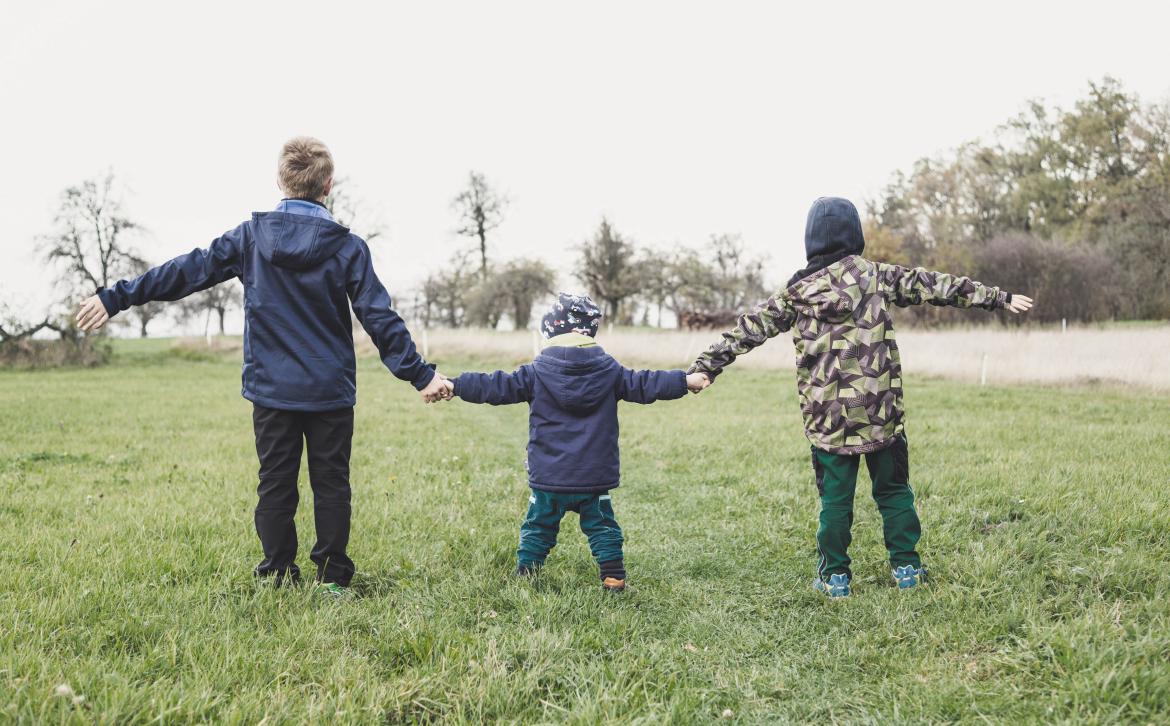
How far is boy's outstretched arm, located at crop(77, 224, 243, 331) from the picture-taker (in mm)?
3572

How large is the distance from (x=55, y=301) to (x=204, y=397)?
17.3 metres

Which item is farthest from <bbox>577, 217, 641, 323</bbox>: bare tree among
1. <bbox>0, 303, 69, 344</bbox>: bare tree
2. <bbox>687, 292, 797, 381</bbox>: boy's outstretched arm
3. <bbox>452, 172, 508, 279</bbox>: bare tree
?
<bbox>687, 292, 797, 381</bbox>: boy's outstretched arm

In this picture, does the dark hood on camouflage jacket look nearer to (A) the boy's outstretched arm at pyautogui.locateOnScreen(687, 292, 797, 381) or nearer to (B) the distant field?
(A) the boy's outstretched arm at pyautogui.locateOnScreen(687, 292, 797, 381)

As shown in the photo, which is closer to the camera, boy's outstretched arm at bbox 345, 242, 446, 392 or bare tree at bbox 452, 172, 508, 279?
boy's outstretched arm at bbox 345, 242, 446, 392

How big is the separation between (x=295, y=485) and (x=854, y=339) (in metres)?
2.95

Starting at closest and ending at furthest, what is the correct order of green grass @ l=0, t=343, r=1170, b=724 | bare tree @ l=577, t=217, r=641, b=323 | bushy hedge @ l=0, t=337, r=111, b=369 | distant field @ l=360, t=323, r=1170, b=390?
green grass @ l=0, t=343, r=1170, b=724 → distant field @ l=360, t=323, r=1170, b=390 → bushy hedge @ l=0, t=337, r=111, b=369 → bare tree @ l=577, t=217, r=641, b=323

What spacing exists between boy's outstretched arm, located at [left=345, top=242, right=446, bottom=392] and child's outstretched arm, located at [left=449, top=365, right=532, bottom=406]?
0.58 ft

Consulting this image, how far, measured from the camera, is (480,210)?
46375 mm

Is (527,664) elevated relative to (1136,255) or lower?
lower

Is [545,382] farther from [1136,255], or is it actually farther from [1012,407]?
[1136,255]

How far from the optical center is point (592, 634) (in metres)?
3.26

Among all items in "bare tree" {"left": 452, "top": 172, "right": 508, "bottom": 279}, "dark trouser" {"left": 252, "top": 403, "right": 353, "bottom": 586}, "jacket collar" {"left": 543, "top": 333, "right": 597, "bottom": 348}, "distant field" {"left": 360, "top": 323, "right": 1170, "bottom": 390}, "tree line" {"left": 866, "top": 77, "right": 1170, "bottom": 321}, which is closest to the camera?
"dark trouser" {"left": 252, "top": 403, "right": 353, "bottom": 586}

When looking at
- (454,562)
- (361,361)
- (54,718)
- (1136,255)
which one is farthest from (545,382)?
(1136,255)

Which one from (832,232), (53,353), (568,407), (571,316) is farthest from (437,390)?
(53,353)
